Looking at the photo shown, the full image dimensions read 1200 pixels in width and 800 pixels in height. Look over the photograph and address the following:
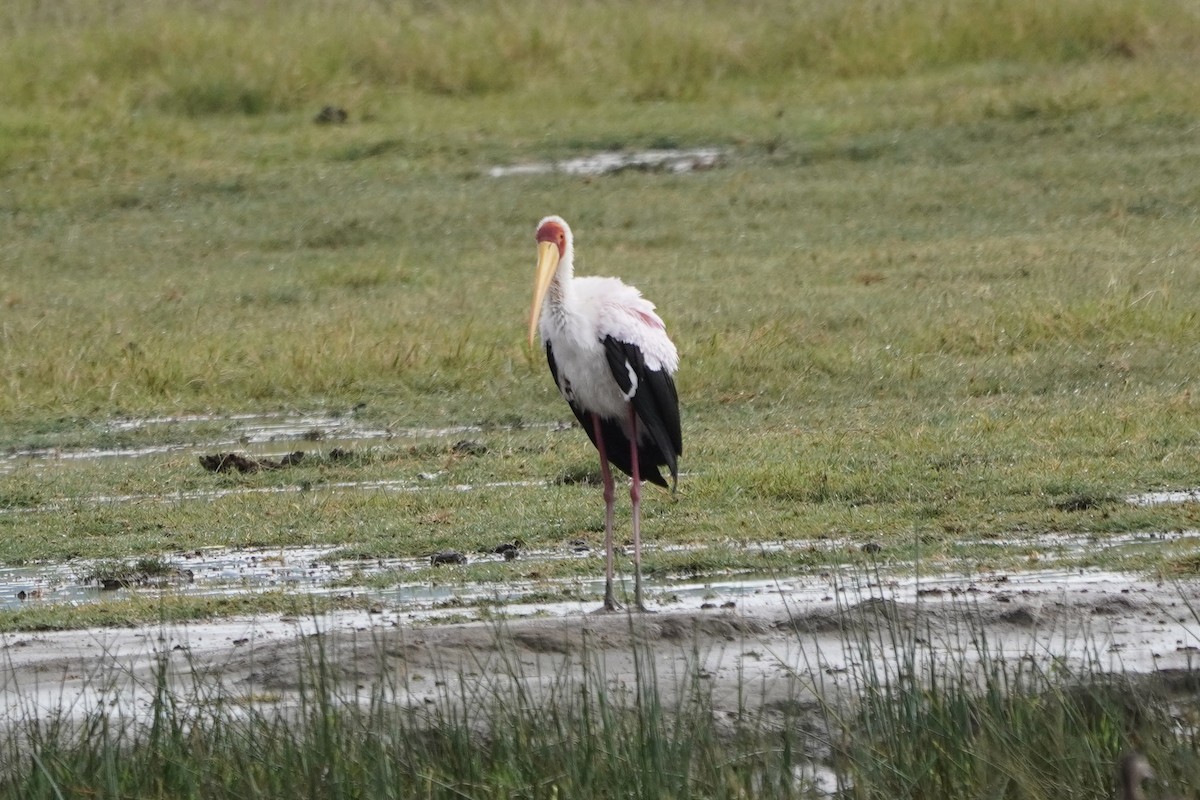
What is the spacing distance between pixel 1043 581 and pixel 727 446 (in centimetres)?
219

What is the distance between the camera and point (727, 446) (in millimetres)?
7949

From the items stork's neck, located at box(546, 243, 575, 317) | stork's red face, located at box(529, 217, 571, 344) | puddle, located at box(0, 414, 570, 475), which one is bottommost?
puddle, located at box(0, 414, 570, 475)

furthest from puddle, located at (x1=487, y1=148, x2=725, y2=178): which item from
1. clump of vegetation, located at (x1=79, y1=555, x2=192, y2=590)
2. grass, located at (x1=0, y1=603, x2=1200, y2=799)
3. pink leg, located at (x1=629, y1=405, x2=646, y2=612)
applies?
grass, located at (x1=0, y1=603, x2=1200, y2=799)

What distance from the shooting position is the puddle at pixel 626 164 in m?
14.6

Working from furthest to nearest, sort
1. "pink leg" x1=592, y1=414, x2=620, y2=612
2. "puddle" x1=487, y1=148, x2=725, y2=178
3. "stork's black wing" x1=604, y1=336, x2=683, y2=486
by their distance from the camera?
"puddle" x1=487, y1=148, x2=725, y2=178 < "stork's black wing" x1=604, y1=336, x2=683, y2=486 < "pink leg" x1=592, y1=414, x2=620, y2=612

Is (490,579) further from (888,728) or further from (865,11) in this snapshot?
(865,11)

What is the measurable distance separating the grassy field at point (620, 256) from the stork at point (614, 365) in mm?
392

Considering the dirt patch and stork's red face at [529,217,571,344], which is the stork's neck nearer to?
stork's red face at [529,217,571,344]

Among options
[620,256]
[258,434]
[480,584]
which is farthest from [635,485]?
[620,256]

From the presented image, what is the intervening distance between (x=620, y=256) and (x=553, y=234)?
549cm

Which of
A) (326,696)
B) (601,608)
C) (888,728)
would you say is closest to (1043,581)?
(601,608)

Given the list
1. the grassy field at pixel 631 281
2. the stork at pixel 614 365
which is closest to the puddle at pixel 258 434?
the grassy field at pixel 631 281

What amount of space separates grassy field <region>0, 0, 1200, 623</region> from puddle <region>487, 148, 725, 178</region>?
0.62 ft

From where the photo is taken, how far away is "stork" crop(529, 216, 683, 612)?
247 inches
